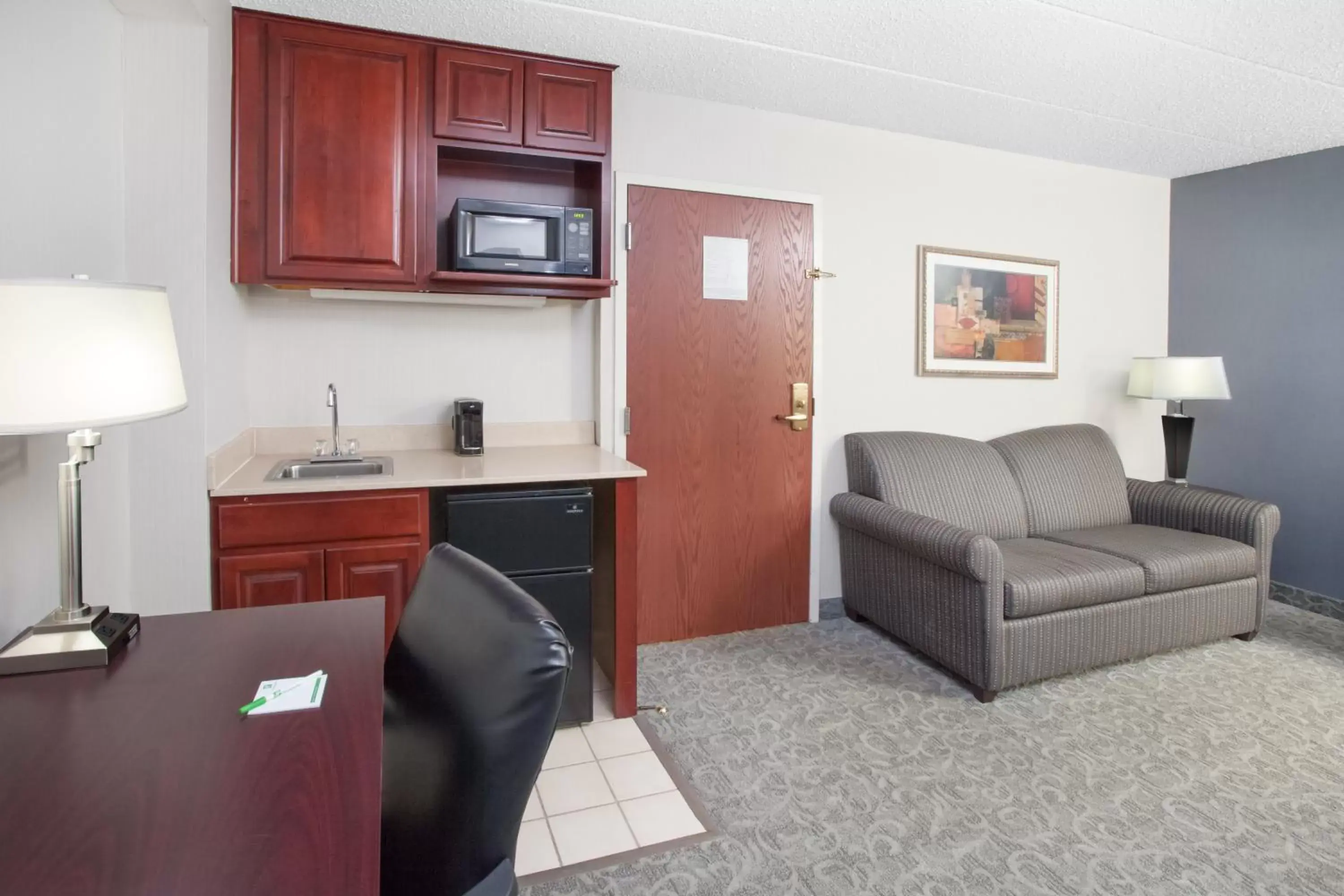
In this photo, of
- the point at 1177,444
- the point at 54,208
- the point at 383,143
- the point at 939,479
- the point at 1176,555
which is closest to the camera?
the point at 54,208

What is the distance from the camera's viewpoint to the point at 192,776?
2.77ft

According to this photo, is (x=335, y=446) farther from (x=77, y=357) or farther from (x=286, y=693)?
(x=286, y=693)

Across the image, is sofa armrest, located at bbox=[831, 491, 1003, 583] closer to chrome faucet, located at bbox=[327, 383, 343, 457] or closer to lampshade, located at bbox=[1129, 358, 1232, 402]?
lampshade, located at bbox=[1129, 358, 1232, 402]

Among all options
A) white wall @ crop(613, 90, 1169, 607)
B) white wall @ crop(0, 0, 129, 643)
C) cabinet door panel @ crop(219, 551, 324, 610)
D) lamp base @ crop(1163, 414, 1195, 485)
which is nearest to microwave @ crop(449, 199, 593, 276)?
white wall @ crop(613, 90, 1169, 607)

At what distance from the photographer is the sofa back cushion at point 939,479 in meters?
3.33

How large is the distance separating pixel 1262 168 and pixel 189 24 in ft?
15.7

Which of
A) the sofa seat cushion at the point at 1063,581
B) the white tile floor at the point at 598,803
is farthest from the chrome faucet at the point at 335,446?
the sofa seat cushion at the point at 1063,581

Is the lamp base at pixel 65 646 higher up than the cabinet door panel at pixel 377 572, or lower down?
higher up

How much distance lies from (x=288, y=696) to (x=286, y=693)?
13mm

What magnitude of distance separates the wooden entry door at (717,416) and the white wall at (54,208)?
1733 millimetres

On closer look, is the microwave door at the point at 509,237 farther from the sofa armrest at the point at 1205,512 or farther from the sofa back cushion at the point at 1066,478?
the sofa armrest at the point at 1205,512

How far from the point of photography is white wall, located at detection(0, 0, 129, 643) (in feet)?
4.56

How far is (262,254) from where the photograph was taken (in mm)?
2398

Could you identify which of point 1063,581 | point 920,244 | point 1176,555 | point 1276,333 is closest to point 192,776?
point 1063,581
